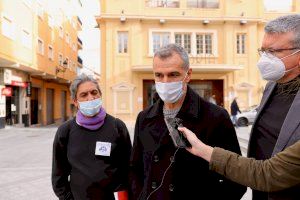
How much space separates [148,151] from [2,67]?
23673mm

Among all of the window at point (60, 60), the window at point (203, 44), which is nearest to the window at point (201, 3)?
the window at point (203, 44)

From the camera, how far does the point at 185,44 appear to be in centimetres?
2989

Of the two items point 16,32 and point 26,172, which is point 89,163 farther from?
point 16,32

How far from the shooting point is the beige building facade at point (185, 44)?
2864cm

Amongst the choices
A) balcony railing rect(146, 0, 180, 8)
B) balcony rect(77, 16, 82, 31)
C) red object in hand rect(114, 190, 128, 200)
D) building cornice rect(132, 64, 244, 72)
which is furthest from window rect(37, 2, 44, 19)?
red object in hand rect(114, 190, 128, 200)

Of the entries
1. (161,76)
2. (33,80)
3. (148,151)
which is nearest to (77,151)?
(148,151)

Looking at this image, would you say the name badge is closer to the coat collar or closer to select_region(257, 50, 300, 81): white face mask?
the coat collar

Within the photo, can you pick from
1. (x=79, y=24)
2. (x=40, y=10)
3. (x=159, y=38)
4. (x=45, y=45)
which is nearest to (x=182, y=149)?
(x=159, y=38)

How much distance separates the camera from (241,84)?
2959cm

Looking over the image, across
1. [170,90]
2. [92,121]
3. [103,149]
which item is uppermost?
[170,90]

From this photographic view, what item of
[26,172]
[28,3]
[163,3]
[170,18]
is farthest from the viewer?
[163,3]

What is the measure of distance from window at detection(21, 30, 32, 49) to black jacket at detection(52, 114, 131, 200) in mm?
23705

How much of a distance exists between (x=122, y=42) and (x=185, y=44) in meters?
4.84

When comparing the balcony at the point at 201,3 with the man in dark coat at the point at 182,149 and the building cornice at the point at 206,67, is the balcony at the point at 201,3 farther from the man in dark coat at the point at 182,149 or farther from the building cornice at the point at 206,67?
the man in dark coat at the point at 182,149
